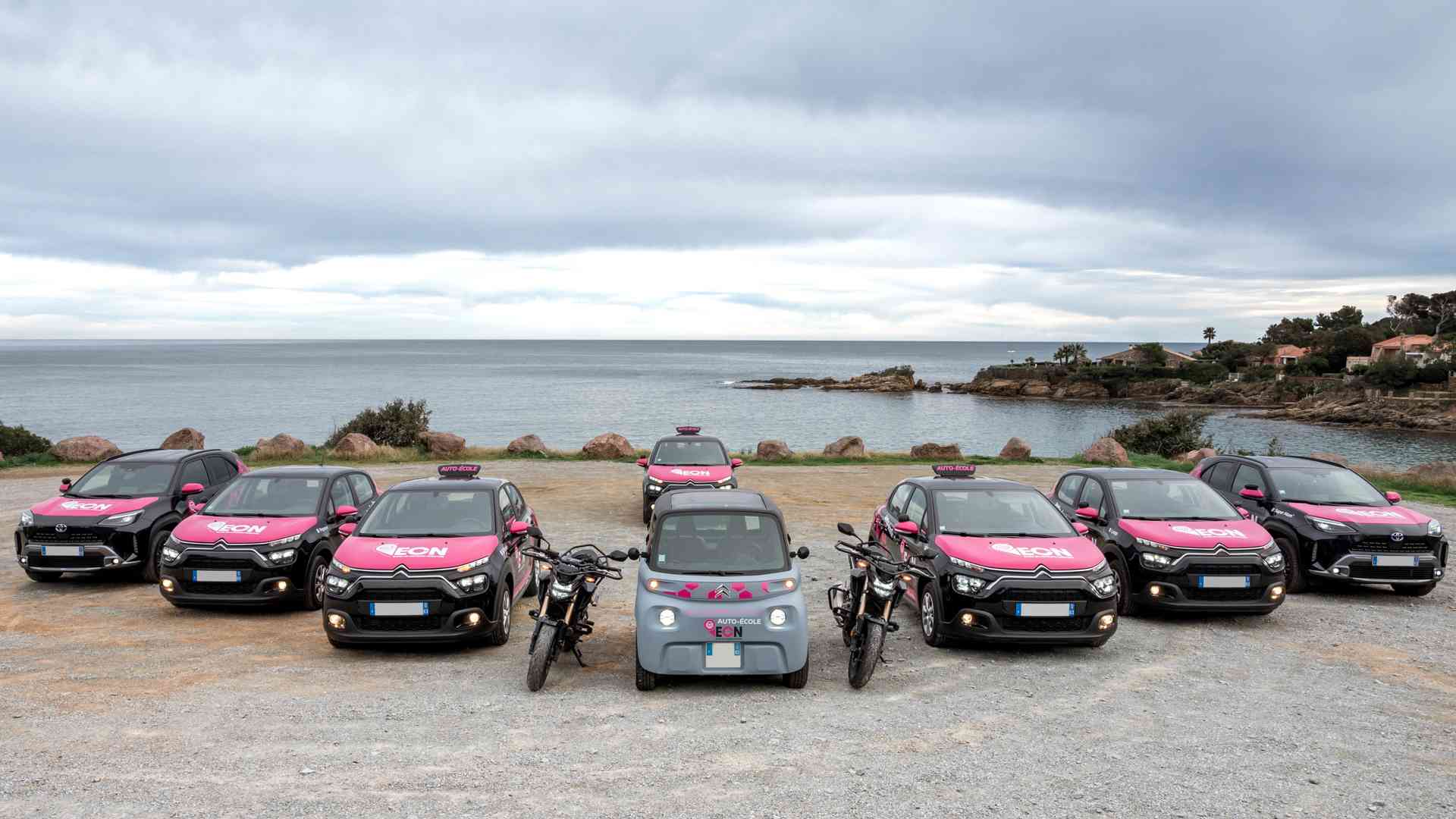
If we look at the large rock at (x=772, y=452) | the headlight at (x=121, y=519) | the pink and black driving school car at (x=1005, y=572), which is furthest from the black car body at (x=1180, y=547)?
the large rock at (x=772, y=452)

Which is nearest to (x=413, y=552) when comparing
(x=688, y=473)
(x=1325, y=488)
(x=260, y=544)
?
(x=260, y=544)

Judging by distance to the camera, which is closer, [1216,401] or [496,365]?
[1216,401]

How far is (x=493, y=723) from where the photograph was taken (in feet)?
22.4

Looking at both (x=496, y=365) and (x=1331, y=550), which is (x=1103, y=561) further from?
(x=496, y=365)

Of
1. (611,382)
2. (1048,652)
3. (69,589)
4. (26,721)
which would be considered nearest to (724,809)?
(1048,652)

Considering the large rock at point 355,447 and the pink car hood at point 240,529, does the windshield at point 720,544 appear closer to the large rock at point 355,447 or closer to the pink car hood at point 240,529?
the pink car hood at point 240,529

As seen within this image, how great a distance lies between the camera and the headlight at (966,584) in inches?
337

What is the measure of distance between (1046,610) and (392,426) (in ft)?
95.6

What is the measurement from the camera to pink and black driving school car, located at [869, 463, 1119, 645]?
27.8 feet

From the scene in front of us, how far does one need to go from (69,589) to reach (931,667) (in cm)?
1076

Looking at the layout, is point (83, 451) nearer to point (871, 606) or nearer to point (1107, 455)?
point (871, 606)

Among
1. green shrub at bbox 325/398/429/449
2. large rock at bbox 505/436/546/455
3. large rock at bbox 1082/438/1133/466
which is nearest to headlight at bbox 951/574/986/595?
large rock at bbox 1082/438/1133/466

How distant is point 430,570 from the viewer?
8547 mm

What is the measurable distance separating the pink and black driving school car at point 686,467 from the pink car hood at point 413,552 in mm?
6597
